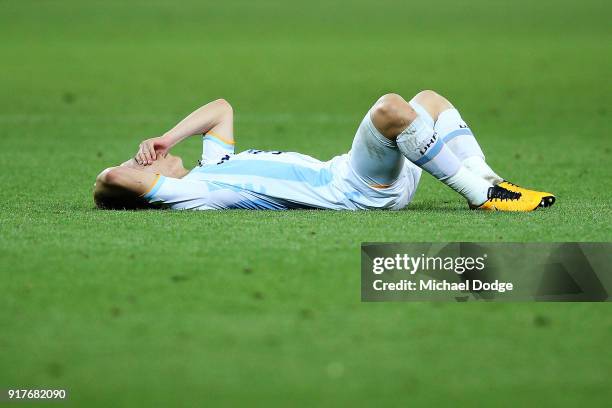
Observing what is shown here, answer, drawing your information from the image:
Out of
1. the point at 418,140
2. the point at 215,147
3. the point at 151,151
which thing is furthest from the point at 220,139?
the point at 418,140

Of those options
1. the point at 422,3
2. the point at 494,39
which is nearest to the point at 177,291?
the point at 494,39

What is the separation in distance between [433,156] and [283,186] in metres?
1.11

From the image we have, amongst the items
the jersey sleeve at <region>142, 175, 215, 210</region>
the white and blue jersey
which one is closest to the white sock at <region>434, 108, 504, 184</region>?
the white and blue jersey

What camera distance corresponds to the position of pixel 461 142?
8266 mm

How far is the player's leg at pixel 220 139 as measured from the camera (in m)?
8.66

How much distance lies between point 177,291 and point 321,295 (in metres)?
0.69

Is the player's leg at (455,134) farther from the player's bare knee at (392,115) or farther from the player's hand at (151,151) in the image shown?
the player's hand at (151,151)

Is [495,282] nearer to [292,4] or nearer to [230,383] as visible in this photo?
[230,383]

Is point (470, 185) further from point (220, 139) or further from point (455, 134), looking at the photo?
point (220, 139)

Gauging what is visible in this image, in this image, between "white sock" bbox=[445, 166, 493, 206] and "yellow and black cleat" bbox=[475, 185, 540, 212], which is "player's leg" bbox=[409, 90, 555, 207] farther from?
"white sock" bbox=[445, 166, 493, 206]

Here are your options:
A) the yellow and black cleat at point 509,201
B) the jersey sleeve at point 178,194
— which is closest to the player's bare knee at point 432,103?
the yellow and black cleat at point 509,201

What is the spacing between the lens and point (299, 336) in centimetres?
539

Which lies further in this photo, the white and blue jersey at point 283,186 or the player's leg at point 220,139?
the player's leg at point 220,139

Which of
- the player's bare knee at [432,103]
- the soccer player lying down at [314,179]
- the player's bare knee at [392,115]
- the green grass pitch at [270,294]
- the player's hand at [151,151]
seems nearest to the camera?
the green grass pitch at [270,294]
